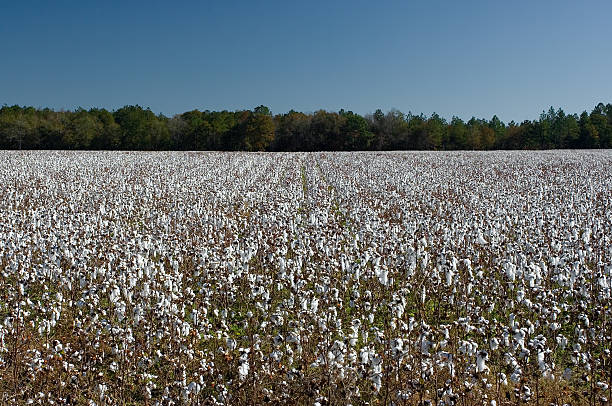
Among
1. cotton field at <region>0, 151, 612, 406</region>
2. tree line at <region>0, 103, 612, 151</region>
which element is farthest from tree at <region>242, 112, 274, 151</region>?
cotton field at <region>0, 151, 612, 406</region>

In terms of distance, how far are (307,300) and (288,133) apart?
323 feet

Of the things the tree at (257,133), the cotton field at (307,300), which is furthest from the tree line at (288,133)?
the cotton field at (307,300)

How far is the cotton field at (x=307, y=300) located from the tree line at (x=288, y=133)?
82363 millimetres

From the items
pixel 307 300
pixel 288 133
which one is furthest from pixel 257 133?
pixel 307 300

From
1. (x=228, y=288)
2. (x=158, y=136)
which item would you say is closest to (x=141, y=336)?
(x=228, y=288)

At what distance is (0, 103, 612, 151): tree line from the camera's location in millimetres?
99125

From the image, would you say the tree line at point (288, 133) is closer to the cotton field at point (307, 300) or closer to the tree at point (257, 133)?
the tree at point (257, 133)

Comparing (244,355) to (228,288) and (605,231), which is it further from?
(605,231)

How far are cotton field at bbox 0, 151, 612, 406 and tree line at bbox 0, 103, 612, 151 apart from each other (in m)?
82.4

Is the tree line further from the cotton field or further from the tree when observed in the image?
the cotton field

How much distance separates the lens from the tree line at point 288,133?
99.1 meters

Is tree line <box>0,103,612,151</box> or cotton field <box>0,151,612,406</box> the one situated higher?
tree line <box>0,103,612,151</box>

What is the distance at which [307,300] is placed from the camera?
8062mm

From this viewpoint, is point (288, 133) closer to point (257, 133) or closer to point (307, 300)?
point (257, 133)
